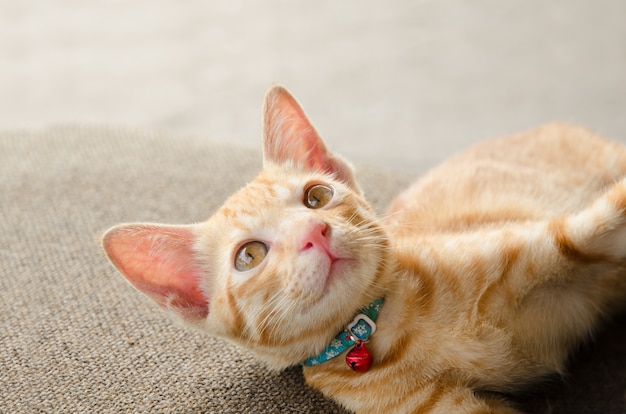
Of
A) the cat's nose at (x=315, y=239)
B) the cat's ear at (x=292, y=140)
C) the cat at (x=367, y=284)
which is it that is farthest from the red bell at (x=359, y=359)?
the cat's ear at (x=292, y=140)

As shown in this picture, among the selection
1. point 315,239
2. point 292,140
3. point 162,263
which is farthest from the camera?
point 292,140

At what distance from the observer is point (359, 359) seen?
1271 millimetres

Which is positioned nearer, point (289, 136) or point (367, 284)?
point (367, 284)

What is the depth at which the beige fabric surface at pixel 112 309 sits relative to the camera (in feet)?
4.22

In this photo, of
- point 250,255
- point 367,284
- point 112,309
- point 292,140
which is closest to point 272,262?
point 250,255

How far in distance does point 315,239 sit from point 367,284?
139mm

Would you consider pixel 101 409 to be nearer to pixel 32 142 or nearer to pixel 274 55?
pixel 32 142

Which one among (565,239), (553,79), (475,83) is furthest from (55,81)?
(565,239)

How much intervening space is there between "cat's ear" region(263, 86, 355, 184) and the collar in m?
0.31

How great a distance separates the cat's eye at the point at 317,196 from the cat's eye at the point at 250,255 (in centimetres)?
13

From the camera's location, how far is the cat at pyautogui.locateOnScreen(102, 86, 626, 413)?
122 cm

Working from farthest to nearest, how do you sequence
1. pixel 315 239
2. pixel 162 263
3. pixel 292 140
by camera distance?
pixel 292 140 < pixel 162 263 < pixel 315 239

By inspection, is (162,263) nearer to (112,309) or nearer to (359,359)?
(112,309)

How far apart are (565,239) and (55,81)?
9.33 feet
